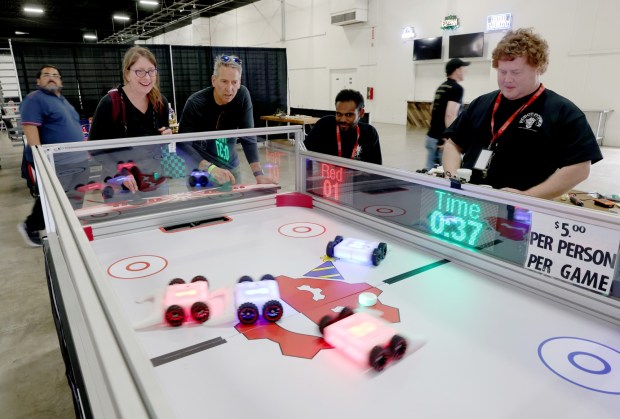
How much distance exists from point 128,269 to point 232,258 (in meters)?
0.42

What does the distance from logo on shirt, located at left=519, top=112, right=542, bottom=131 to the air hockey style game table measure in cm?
45

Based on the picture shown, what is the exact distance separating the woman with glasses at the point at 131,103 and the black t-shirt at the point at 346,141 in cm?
112

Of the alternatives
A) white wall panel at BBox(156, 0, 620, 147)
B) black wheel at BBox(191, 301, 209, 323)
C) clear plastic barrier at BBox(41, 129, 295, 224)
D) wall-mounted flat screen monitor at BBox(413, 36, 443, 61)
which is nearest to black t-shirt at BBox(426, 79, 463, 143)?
clear plastic barrier at BBox(41, 129, 295, 224)

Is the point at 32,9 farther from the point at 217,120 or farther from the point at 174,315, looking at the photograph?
the point at 174,315

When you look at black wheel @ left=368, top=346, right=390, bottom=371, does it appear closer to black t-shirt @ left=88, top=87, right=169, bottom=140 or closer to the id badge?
the id badge

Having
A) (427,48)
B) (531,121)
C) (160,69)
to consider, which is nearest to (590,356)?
(531,121)

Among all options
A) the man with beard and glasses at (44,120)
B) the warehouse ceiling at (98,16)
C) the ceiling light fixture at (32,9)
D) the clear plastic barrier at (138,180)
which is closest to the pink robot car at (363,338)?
the clear plastic barrier at (138,180)

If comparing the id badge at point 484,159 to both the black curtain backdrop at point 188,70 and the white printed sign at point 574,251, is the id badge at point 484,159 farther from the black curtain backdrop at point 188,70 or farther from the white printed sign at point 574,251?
the black curtain backdrop at point 188,70

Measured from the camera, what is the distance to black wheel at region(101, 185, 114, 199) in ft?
9.19

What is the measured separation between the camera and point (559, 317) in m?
1.32

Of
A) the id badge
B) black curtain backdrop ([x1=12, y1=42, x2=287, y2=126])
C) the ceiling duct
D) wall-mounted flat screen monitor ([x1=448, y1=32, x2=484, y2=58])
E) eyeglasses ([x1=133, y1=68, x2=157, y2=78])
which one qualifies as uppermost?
the ceiling duct

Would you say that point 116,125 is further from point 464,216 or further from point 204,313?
point 464,216

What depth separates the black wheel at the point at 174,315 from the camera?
1261 mm

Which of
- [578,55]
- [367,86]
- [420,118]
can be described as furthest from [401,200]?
[367,86]
